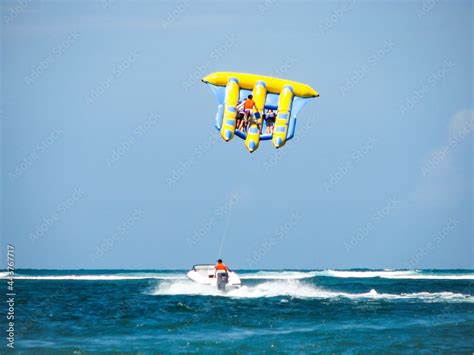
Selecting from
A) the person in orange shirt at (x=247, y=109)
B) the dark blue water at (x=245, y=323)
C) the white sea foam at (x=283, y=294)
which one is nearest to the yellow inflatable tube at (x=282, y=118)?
the person in orange shirt at (x=247, y=109)

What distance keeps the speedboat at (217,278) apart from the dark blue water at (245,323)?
51cm

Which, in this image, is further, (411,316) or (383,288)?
(383,288)

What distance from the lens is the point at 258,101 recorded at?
29.5 m

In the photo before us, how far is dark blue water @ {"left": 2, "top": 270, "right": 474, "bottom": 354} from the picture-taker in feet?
87.3

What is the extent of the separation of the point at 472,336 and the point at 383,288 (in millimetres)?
26553

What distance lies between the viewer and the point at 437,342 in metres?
27.3

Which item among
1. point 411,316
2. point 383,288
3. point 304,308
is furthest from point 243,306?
point 383,288

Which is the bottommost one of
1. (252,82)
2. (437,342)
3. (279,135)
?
(437,342)

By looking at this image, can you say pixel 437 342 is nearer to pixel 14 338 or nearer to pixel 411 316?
pixel 411 316

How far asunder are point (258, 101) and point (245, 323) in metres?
7.79

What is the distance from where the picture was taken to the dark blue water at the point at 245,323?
2661cm

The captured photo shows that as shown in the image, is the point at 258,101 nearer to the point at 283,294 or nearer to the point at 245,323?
the point at 245,323

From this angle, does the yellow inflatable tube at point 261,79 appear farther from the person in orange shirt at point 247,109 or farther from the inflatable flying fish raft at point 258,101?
the person in orange shirt at point 247,109

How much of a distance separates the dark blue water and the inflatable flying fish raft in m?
6.26
